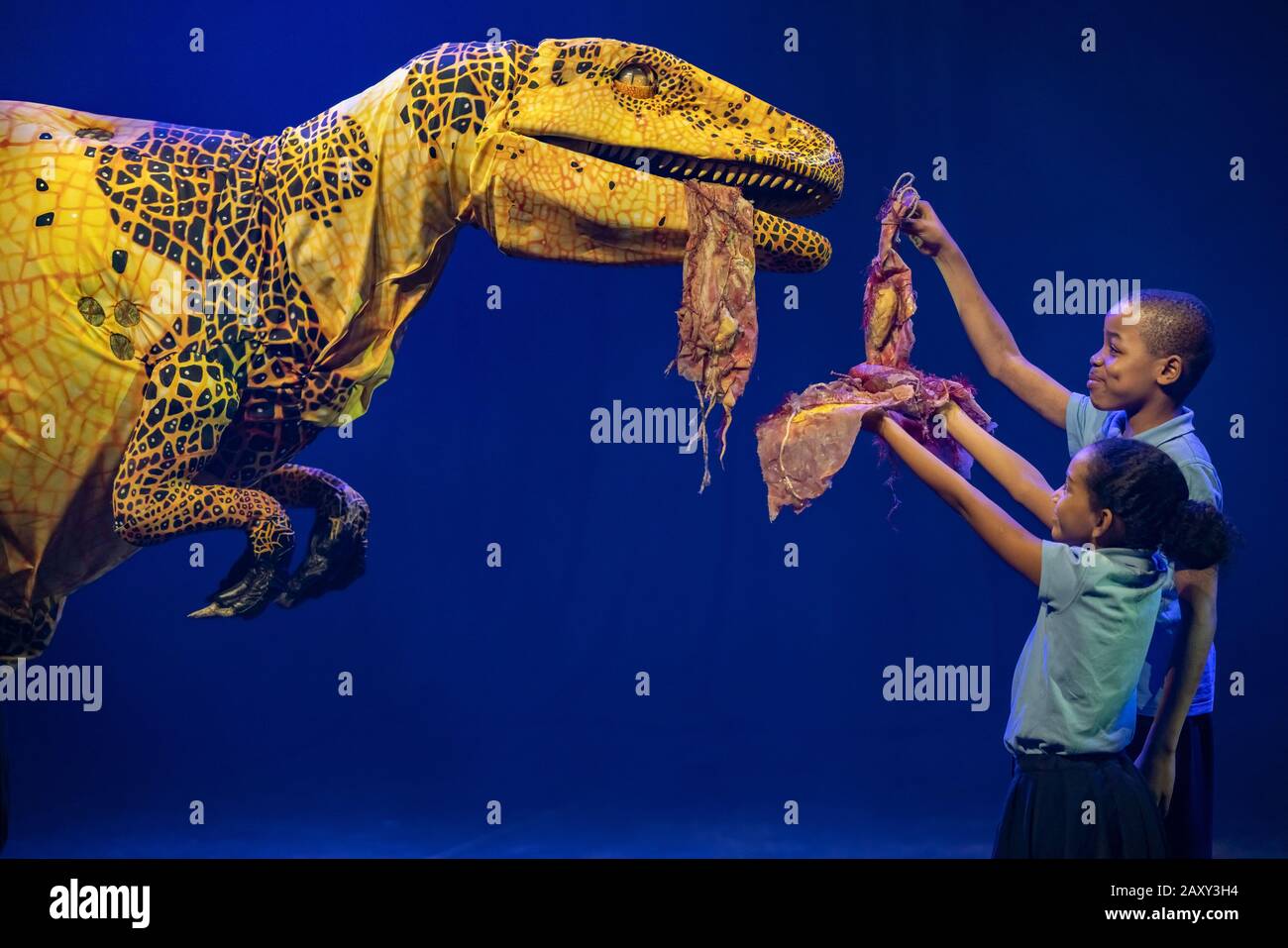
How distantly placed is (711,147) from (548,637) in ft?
8.27

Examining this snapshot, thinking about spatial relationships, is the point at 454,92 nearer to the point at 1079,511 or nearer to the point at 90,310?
the point at 90,310

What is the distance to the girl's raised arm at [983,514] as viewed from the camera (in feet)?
11.0

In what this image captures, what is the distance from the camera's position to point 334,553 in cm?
378

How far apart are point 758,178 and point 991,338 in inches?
40.9

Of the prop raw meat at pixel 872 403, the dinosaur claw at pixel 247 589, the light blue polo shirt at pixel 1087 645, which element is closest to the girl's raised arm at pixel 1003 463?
the prop raw meat at pixel 872 403

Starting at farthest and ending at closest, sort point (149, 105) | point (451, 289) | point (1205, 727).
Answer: point (451, 289) → point (149, 105) → point (1205, 727)

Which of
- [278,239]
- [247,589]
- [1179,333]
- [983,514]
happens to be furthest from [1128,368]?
[247,589]

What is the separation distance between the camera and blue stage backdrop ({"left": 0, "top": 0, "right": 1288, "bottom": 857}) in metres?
5.17

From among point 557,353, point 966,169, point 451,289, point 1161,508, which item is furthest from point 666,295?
point 1161,508

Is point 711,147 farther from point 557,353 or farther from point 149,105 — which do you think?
point 149,105

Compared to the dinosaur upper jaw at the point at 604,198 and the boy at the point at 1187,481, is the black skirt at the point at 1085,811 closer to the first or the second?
the boy at the point at 1187,481

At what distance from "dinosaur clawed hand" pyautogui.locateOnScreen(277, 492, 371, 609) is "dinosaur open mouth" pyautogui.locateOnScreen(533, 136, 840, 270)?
45.9 inches

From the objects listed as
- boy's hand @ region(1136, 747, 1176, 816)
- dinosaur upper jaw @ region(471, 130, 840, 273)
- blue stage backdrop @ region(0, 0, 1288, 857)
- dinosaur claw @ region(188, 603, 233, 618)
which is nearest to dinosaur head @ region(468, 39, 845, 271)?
dinosaur upper jaw @ region(471, 130, 840, 273)

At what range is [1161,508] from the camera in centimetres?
332
